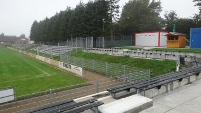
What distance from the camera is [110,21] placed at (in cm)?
5419

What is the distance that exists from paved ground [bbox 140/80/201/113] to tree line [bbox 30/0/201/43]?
1653 inches

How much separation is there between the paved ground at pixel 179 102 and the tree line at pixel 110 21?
4199 centimetres

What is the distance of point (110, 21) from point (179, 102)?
1836 inches

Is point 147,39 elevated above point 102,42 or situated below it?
above

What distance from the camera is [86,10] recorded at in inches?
2110

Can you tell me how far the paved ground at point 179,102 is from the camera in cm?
805

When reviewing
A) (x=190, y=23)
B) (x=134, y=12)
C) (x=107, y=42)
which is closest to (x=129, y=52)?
(x=107, y=42)

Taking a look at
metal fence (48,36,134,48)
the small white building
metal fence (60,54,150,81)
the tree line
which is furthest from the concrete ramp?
the tree line

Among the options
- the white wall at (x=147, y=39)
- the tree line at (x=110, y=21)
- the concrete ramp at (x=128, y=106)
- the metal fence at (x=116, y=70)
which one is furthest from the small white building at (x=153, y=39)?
the concrete ramp at (x=128, y=106)

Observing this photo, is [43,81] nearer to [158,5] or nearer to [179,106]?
[179,106]

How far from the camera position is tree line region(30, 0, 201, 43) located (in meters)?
52.2

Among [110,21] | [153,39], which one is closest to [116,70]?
[153,39]

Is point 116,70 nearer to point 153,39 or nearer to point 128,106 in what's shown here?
point 128,106

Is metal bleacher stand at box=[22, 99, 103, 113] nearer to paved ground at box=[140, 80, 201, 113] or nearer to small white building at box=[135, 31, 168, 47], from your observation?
paved ground at box=[140, 80, 201, 113]
